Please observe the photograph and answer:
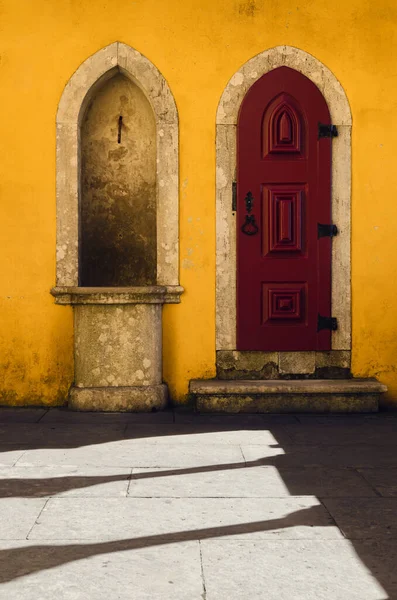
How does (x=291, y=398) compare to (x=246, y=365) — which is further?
(x=246, y=365)

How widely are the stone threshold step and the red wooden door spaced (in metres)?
0.47

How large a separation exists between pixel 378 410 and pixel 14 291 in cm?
335

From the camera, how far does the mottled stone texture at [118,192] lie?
7.28 meters

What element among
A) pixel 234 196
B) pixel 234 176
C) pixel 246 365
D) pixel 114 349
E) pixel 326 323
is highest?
pixel 234 176

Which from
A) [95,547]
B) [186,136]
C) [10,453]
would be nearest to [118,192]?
[186,136]

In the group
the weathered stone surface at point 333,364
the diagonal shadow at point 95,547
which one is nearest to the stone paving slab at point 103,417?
the weathered stone surface at point 333,364

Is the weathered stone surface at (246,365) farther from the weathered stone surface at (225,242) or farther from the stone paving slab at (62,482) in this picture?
the stone paving slab at (62,482)

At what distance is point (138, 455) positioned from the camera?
500 centimetres

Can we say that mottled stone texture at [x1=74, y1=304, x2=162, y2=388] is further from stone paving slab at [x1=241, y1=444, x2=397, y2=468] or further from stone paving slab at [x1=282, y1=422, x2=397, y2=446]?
stone paving slab at [x1=241, y1=444, x2=397, y2=468]

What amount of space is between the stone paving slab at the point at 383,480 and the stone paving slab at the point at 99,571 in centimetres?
131

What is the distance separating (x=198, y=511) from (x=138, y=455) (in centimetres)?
131

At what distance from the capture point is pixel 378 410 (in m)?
6.71

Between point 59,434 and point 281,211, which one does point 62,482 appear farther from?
point 281,211

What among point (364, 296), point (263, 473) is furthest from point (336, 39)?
point (263, 473)
